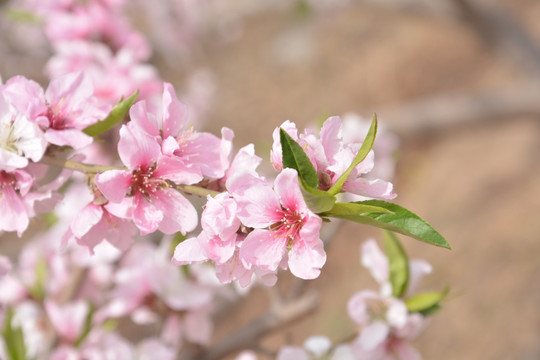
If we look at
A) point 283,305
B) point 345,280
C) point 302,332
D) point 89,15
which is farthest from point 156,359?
point 345,280

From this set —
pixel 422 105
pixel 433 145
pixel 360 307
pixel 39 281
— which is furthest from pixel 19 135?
pixel 433 145

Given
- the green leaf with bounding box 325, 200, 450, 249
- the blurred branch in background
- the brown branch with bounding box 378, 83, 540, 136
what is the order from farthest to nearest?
the brown branch with bounding box 378, 83, 540, 136, the blurred branch in background, the green leaf with bounding box 325, 200, 450, 249

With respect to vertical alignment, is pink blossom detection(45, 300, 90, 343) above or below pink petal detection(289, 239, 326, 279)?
below

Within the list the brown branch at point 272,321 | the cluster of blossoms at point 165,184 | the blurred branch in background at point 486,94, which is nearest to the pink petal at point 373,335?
the brown branch at point 272,321

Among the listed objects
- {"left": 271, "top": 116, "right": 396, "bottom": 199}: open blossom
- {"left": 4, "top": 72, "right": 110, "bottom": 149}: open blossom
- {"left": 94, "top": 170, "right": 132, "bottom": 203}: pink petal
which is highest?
{"left": 271, "top": 116, "right": 396, "bottom": 199}: open blossom

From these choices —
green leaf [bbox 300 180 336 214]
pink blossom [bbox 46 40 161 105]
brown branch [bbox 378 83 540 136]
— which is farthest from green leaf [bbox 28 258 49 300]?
brown branch [bbox 378 83 540 136]

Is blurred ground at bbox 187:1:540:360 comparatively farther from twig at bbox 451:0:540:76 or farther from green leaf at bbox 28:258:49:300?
green leaf at bbox 28:258:49:300

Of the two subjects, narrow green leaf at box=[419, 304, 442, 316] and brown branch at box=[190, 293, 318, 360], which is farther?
brown branch at box=[190, 293, 318, 360]
